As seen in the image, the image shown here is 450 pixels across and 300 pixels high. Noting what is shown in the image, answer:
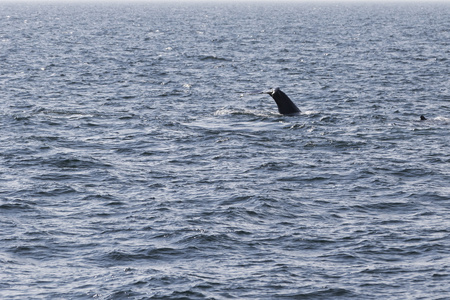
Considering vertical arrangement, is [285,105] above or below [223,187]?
above

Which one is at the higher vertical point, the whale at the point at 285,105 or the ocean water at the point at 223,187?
the whale at the point at 285,105

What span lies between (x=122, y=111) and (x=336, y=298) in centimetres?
2810

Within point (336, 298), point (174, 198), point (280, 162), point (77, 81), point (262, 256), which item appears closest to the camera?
point (336, 298)

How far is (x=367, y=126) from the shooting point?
139 ft

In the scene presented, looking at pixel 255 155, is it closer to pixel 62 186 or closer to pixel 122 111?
pixel 62 186

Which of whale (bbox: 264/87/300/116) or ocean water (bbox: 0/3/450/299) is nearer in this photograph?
ocean water (bbox: 0/3/450/299)

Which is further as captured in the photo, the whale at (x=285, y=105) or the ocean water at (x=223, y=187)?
the whale at (x=285, y=105)

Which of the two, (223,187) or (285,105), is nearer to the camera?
(223,187)

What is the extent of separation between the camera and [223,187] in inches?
1220

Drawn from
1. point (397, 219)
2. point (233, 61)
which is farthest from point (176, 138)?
point (233, 61)

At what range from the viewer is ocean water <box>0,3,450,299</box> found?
73.4 feet

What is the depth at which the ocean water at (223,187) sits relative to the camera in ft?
73.4

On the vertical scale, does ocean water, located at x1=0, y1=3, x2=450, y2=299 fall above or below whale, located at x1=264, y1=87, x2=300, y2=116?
below

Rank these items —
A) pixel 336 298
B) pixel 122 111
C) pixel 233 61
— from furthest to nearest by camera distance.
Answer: pixel 233 61, pixel 122 111, pixel 336 298
